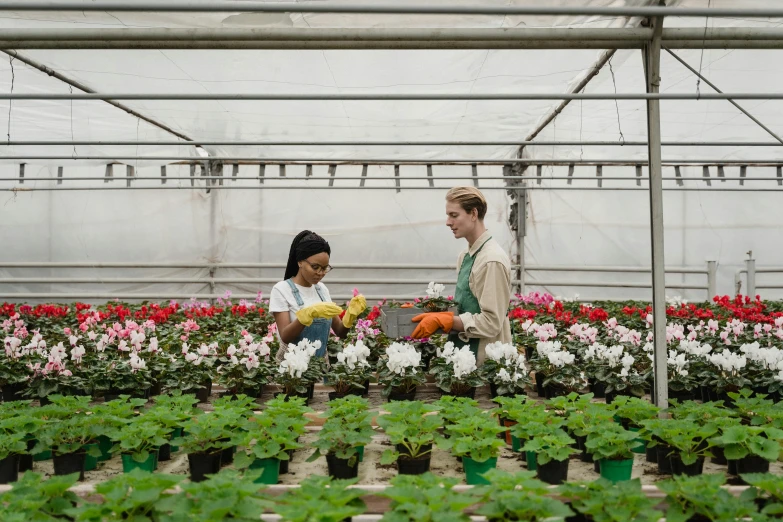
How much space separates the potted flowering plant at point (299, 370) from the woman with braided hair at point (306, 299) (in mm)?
123

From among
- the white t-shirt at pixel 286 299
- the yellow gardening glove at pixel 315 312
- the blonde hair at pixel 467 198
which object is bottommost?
the yellow gardening glove at pixel 315 312

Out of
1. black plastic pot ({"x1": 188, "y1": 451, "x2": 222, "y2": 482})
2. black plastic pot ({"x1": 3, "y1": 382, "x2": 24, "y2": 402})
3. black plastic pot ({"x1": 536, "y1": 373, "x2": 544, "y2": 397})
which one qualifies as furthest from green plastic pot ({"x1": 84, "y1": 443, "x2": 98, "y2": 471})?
black plastic pot ({"x1": 536, "y1": 373, "x2": 544, "y2": 397})

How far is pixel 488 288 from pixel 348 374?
0.98m

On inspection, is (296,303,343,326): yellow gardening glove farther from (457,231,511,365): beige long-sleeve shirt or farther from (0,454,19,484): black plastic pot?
(0,454,19,484): black plastic pot

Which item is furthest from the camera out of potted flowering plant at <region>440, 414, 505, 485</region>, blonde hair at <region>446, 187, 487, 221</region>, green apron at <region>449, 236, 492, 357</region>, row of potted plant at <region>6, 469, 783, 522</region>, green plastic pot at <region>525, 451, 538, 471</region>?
green apron at <region>449, 236, 492, 357</region>

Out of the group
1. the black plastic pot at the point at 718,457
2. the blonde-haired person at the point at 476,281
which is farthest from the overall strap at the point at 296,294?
the black plastic pot at the point at 718,457

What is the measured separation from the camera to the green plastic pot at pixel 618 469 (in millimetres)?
2555

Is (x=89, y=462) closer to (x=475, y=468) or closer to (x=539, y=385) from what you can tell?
(x=475, y=468)

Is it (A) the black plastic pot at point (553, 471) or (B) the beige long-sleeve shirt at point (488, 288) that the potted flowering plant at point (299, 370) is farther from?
(A) the black plastic pot at point (553, 471)

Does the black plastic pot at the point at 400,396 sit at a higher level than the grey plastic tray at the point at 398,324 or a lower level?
lower

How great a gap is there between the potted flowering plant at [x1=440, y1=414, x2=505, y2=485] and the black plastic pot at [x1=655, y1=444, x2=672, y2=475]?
29.3 inches

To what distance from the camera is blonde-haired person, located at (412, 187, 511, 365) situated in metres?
3.43

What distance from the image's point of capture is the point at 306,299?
3826 mm

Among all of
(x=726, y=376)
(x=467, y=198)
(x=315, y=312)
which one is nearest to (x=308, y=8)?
(x=467, y=198)
